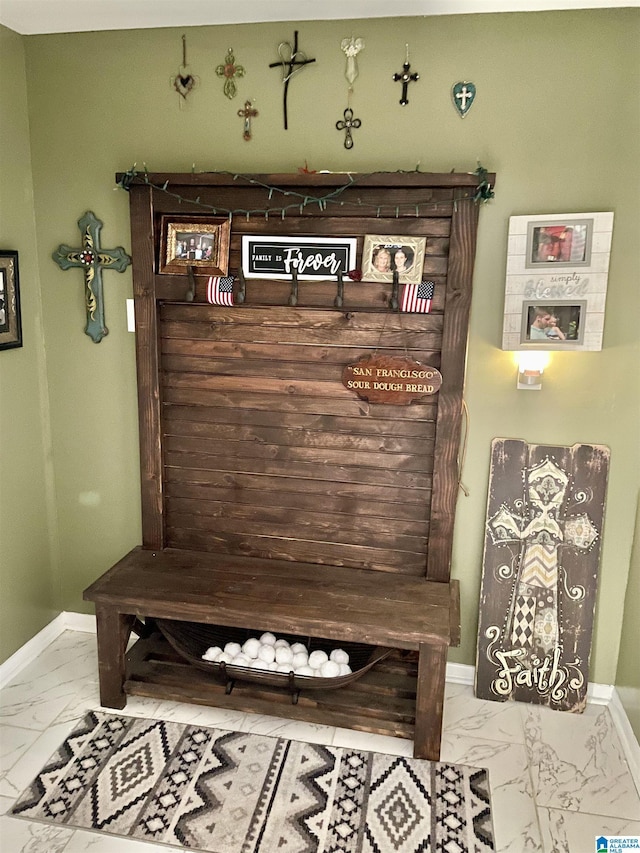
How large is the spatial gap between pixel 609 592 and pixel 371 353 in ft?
4.31

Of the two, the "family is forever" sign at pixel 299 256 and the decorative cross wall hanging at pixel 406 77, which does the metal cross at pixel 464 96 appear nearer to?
the decorative cross wall hanging at pixel 406 77

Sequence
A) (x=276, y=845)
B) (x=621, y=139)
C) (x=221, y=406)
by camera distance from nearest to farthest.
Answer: (x=276, y=845)
(x=621, y=139)
(x=221, y=406)

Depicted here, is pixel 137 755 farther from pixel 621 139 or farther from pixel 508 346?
pixel 621 139

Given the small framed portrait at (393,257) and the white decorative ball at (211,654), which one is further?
the white decorative ball at (211,654)

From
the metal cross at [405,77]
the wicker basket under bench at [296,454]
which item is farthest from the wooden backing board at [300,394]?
the metal cross at [405,77]

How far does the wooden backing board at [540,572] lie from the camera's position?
2.45 meters

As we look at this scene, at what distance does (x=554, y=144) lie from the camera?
222cm

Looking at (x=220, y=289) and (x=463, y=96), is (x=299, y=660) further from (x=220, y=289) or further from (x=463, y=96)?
(x=463, y=96)

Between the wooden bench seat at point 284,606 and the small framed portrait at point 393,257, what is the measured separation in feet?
3.79

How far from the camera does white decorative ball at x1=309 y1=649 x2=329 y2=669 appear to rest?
2422mm

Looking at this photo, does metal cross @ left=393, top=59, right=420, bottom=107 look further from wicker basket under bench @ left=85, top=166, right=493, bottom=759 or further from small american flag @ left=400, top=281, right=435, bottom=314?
small american flag @ left=400, top=281, right=435, bottom=314

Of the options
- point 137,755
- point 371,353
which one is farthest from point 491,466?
point 137,755

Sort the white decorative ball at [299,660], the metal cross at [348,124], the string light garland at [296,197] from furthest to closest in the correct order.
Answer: the white decorative ball at [299,660], the metal cross at [348,124], the string light garland at [296,197]

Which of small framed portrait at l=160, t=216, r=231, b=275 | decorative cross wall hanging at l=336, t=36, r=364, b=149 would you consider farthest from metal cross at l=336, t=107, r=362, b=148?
small framed portrait at l=160, t=216, r=231, b=275
